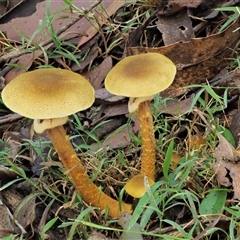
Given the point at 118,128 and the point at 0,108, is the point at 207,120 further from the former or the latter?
the point at 0,108

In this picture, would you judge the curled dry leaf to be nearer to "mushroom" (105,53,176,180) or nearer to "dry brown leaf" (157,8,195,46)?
"mushroom" (105,53,176,180)

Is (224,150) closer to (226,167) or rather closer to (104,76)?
(226,167)

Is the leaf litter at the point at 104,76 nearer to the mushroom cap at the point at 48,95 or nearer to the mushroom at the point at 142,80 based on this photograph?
the mushroom at the point at 142,80

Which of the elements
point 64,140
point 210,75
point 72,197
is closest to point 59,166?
point 72,197

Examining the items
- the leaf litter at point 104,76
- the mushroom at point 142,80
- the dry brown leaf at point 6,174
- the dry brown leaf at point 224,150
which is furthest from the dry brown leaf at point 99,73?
the dry brown leaf at point 224,150

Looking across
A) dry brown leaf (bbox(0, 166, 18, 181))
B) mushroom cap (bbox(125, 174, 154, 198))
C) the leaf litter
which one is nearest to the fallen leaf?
the leaf litter

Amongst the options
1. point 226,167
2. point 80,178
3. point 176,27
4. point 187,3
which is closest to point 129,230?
point 80,178

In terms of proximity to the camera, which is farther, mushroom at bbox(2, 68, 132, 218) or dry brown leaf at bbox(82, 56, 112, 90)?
dry brown leaf at bbox(82, 56, 112, 90)

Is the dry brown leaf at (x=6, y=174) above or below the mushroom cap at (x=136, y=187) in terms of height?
above
